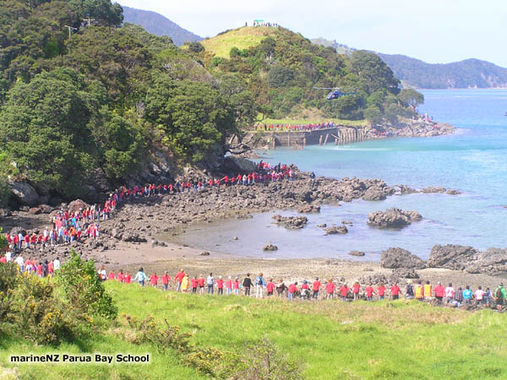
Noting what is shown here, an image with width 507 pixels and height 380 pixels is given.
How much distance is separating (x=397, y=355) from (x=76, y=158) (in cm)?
3423

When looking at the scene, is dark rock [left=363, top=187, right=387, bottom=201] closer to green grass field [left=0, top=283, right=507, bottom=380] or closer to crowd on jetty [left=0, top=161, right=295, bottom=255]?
crowd on jetty [left=0, top=161, right=295, bottom=255]

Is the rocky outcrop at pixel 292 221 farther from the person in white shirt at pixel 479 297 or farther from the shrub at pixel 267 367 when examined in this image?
the shrub at pixel 267 367

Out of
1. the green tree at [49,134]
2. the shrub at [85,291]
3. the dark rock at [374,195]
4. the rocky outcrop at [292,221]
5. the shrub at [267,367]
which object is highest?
the green tree at [49,134]

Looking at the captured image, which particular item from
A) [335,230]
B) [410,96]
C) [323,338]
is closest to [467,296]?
[323,338]

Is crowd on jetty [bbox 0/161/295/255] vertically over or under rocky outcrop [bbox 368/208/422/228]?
over

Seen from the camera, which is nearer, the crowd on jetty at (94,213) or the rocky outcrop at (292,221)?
the crowd on jetty at (94,213)

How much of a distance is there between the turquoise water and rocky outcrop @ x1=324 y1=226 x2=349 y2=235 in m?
0.48

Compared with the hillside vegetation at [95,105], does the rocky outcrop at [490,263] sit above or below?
below

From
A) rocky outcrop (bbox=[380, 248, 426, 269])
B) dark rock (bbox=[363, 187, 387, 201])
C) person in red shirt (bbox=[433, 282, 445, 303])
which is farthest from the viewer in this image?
dark rock (bbox=[363, 187, 387, 201])

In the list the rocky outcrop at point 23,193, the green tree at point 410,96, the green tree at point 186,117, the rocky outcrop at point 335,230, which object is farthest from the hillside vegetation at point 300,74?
the rocky outcrop at point 23,193

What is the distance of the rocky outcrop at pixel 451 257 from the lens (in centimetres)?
3600

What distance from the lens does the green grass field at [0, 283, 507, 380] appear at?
44.2 feet

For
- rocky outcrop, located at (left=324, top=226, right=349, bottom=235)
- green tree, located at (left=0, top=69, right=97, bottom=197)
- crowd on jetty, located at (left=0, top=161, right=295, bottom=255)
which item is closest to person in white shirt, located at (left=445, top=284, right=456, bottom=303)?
rocky outcrop, located at (left=324, top=226, right=349, bottom=235)

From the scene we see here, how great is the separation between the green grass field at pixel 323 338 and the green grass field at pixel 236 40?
120438mm
